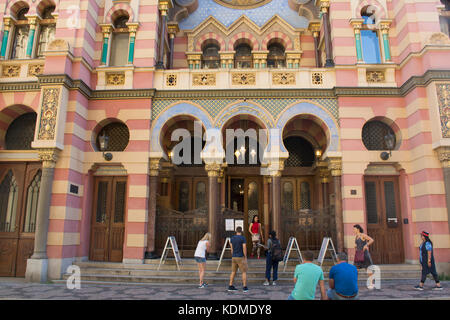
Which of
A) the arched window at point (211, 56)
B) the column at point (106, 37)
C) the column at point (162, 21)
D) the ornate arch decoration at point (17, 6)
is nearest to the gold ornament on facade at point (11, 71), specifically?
the ornate arch decoration at point (17, 6)

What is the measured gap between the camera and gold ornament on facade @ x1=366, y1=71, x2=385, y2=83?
1289cm

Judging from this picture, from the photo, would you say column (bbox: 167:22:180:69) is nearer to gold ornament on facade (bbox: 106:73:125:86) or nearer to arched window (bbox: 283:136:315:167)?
gold ornament on facade (bbox: 106:73:125:86)

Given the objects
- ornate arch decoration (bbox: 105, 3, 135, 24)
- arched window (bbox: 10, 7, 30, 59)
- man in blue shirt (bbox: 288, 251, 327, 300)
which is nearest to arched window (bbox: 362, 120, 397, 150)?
man in blue shirt (bbox: 288, 251, 327, 300)

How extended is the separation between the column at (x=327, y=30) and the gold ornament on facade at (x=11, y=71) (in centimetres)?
1197

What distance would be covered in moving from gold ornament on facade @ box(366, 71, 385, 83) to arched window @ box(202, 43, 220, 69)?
21.3 feet

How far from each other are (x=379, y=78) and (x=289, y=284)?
8.46 metres

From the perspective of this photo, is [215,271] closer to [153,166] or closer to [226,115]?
[153,166]

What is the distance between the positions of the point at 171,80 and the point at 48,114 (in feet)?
15.1

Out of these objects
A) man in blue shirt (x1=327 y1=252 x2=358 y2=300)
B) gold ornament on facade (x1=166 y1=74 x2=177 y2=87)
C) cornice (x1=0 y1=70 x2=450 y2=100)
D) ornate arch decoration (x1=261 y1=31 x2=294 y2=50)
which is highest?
ornate arch decoration (x1=261 y1=31 x2=294 y2=50)

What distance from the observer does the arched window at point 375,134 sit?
13000mm

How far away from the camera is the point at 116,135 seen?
44.4ft

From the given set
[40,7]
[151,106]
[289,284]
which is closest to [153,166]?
[151,106]

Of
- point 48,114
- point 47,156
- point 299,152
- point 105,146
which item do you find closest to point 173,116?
point 105,146

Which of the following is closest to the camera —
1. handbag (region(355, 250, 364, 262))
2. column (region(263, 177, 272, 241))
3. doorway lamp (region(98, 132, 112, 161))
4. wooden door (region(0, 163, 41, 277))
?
handbag (region(355, 250, 364, 262))
